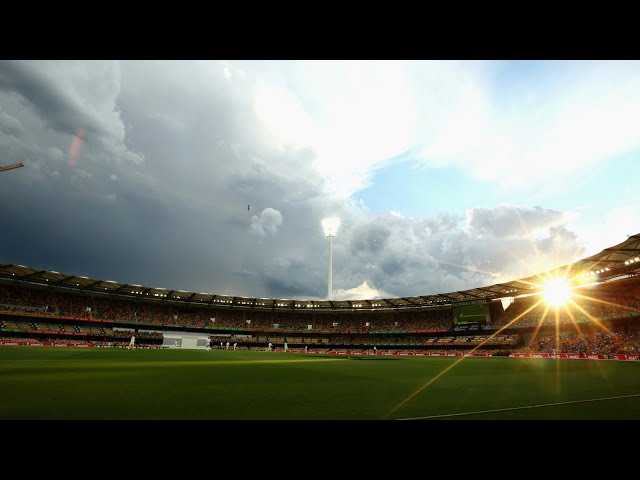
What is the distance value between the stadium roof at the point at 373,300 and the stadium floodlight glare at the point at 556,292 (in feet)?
5.13

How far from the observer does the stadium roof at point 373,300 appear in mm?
35625

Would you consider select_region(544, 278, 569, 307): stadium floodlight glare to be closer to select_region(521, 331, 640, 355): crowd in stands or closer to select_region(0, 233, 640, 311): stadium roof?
select_region(0, 233, 640, 311): stadium roof

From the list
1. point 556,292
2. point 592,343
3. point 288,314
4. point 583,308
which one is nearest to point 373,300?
point 288,314

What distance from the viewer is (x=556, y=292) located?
4894cm

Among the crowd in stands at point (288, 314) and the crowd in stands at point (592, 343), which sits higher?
the crowd in stands at point (288, 314)

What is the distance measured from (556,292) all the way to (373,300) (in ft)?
107

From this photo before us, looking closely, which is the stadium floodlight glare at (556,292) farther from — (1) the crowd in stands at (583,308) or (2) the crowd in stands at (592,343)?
(2) the crowd in stands at (592,343)

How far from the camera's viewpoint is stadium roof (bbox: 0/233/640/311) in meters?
35.6

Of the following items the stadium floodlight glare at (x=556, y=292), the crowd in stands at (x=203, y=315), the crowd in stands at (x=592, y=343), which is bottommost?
the crowd in stands at (x=592, y=343)

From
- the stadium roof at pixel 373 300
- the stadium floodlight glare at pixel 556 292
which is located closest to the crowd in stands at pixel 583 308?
the stadium floodlight glare at pixel 556 292
